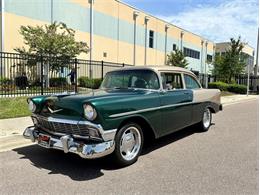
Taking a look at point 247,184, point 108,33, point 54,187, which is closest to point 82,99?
point 54,187

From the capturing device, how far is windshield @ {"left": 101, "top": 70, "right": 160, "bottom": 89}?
5609mm

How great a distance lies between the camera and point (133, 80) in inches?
227

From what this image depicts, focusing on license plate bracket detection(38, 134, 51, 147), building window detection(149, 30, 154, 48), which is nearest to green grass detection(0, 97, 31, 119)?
license plate bracket detection(38, 134, 51, 147)

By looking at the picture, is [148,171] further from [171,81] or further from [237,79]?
[237,79]

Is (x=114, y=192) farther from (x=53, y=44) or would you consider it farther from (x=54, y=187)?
(x=53, y=44)

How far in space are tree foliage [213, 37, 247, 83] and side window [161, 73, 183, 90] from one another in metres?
26.8

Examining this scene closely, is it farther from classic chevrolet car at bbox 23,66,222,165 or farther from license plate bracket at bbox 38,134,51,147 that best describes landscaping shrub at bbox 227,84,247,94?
license plate bracket at bbox 38,134,51,147

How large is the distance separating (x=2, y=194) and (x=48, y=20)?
70.1 feet

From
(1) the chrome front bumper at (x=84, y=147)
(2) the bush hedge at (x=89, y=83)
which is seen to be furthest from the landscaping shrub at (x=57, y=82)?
(1) the chrome front bumper at (x=84, y=147)

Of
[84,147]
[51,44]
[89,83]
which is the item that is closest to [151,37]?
[89,83]

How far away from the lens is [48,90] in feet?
45.4

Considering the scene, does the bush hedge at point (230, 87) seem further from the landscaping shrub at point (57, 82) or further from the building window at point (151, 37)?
the landscaping shrub at point (57, 82)

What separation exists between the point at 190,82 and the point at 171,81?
1.06 metres

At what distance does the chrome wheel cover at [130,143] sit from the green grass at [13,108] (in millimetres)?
5360
